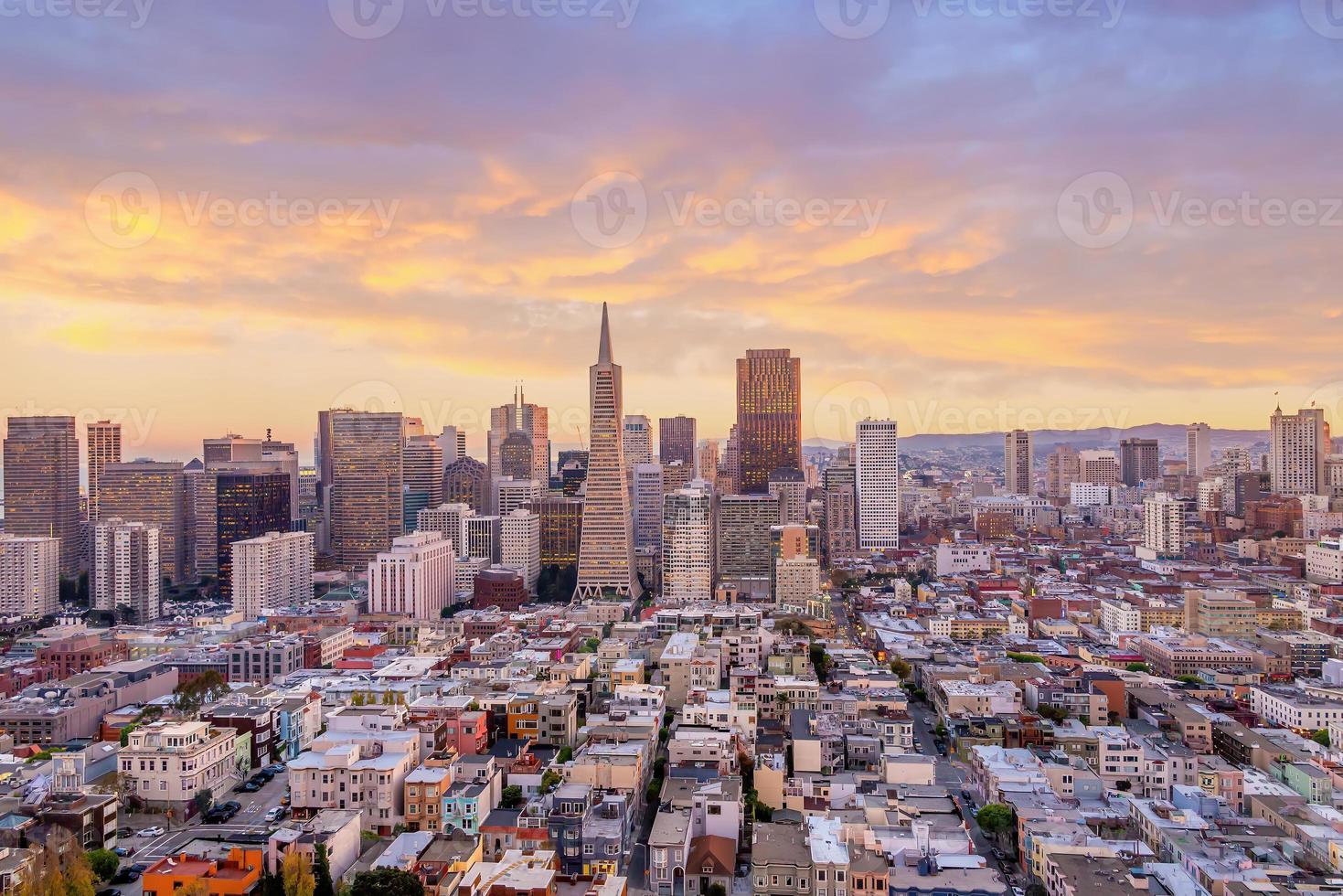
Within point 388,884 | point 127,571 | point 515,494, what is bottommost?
point 388,884

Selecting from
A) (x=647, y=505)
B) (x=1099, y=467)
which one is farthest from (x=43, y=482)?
(x=1099, y=467)

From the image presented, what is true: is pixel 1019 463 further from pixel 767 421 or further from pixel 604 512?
pixel 604 512

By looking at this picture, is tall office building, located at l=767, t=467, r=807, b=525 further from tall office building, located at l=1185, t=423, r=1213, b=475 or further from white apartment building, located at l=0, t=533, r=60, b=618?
tall office building, located at l=1185, t=423, r=1213, b=475

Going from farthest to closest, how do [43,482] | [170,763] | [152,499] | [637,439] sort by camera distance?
[637,439] → [152,499] → [43,482] → [170,763]

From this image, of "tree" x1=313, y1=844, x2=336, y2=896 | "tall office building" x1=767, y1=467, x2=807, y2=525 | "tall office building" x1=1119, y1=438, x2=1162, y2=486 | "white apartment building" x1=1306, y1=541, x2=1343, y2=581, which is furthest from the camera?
"tall office building" x1=1119, y1=438, x2=1162, y2=486

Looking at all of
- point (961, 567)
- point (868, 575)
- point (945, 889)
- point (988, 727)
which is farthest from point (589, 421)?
point (945, 889)

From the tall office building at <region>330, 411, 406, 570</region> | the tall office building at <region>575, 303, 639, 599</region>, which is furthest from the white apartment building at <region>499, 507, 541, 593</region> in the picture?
the tall office building at <region>330, 411, 406, 570</region>
